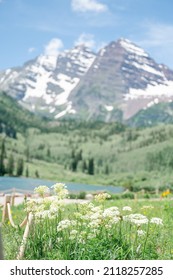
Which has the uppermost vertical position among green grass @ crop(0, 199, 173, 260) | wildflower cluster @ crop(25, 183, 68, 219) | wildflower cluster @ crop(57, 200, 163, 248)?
wildflower cluster @ crop(25, 183, 68, 219)

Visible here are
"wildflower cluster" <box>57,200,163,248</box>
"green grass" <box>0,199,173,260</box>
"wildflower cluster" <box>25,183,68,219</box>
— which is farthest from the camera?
"wildflower cluster" <box>25,183,68,219</box>

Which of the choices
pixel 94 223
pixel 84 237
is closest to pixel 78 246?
pixel 84 237

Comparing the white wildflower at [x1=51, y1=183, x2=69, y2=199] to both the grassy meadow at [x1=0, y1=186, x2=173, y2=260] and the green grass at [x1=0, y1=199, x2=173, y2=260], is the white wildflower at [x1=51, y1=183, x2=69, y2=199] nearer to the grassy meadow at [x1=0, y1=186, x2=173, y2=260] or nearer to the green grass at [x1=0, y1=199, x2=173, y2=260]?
the grassy meadow at [x1=0, y1=186, x2=173, y2=260]

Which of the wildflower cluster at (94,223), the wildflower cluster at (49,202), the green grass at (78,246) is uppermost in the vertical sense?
the wildflower cluster at (49,202)

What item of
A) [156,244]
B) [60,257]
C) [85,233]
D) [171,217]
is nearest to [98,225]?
[85,233]

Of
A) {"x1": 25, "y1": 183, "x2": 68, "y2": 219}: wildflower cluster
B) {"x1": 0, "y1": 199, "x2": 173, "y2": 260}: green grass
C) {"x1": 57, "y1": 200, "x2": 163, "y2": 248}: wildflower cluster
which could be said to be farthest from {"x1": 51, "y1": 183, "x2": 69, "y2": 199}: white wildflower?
{"x1": 0, "y1": 199, "x2": 173, "y2": 260}: green grass

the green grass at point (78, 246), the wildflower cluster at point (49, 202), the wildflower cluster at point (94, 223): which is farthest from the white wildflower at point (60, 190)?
the green grass at point (78, 246)

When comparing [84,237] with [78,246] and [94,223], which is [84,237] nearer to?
[78,246]

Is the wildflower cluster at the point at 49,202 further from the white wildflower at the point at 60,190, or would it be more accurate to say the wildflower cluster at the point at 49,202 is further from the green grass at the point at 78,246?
the green grass at the point at 78,246

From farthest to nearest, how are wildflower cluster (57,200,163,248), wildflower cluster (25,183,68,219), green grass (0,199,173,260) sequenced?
1. wildflower cluster (25,183,68,219)
2. wildflower cluster (57,200,163,248)
3. green grass (0,199,173,260)

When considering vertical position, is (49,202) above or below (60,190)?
below

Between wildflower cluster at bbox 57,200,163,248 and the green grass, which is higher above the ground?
wildflower cluster at bbox 57,200,163,248
